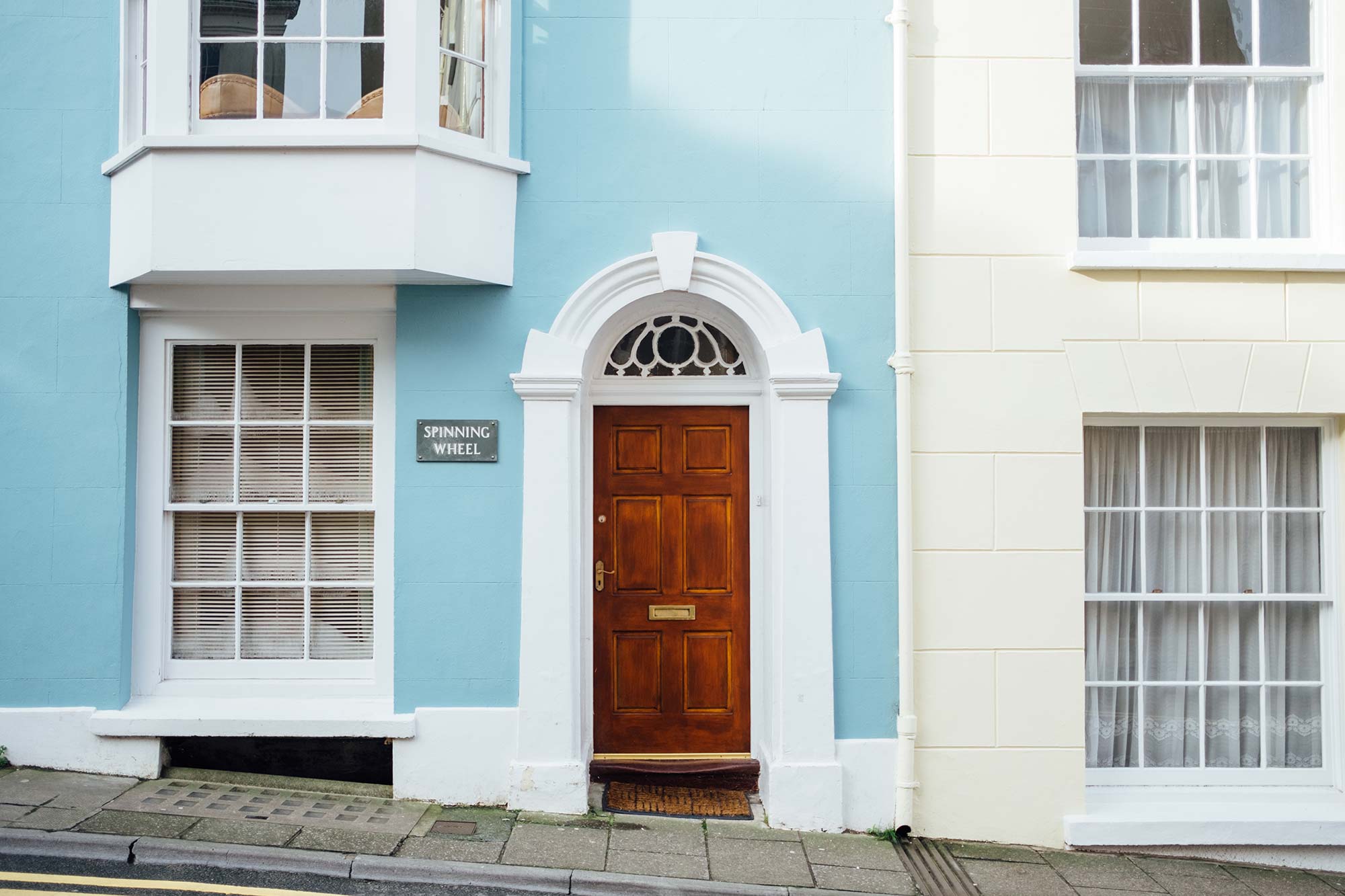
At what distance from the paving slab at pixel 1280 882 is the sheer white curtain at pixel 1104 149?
143 inches

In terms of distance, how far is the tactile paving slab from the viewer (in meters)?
4.89

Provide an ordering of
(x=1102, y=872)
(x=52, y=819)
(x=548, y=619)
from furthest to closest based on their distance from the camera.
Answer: (x=548, y=619) → (x=1102, y=872) → (x=52, y=819)

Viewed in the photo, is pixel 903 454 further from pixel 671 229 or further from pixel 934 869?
pixel 934 869

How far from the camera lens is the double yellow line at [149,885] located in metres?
4.22

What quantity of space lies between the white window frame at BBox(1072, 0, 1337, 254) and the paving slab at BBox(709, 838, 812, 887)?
12.4ft

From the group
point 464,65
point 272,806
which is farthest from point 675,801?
point 464,65

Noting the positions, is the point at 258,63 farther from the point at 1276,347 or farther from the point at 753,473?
the point at 1276,347

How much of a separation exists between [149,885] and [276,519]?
6.76 feet

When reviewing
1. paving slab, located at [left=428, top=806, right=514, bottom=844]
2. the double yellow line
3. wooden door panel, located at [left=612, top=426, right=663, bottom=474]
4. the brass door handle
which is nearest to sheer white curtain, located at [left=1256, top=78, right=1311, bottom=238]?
wooden door panel, located at [left=612, top=426, right=663, bottom=474]

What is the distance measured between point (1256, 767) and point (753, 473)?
343 centimetres

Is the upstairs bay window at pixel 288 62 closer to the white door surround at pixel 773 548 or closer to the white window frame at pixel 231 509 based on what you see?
the white window frame at pixel 231 509

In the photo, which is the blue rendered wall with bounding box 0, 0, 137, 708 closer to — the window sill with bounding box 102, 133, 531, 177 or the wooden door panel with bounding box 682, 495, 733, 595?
the window sill with bounding box 102, 133, 531, 177

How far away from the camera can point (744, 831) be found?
5148 millimetres

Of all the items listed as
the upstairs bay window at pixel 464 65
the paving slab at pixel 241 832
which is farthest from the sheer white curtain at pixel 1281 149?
the paving slab at pixel 241 832
